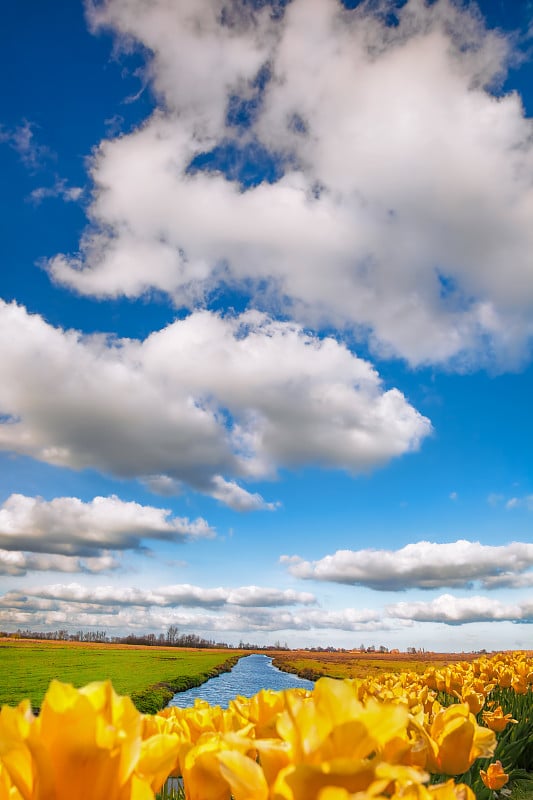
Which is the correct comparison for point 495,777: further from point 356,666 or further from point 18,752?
point 356,666

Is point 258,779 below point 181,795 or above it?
above

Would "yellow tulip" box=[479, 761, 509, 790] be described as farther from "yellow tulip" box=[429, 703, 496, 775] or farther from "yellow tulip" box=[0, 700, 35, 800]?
"yellow tulip" box=[0, 700, 35, 800]

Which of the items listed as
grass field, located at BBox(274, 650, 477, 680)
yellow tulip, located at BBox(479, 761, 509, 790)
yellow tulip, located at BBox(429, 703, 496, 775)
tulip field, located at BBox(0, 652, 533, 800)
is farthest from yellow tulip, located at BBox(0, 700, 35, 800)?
grass field, located at BBox(274, 650, 477, 680)

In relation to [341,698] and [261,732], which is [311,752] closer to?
[341,698]

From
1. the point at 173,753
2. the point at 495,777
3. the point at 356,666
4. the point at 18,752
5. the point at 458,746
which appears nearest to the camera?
the point at 18,752

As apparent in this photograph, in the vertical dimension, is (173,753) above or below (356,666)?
above

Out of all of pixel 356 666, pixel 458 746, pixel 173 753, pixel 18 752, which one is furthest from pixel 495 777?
pixel 356 666

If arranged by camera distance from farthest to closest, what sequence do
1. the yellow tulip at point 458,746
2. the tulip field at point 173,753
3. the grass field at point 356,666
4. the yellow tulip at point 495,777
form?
the grass field at point 356,666 < the yellow tulip at point 495,777 < the yellow tulip at point 458,746 < the tulip field at point 173,753

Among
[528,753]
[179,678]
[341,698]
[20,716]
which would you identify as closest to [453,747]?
[341,698]

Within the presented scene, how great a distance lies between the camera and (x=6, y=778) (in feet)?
4.33

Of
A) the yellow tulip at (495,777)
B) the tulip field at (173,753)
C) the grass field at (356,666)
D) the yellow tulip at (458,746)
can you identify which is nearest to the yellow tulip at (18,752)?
the tulip field at (173,753)

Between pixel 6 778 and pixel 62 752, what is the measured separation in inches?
13.2

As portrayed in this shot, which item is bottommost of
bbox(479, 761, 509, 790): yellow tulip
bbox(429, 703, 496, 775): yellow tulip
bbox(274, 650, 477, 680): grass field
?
bbox(274, 650, 477, 680): grass field

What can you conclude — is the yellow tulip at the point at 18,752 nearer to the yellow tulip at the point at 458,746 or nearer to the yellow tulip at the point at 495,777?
the yellow tulip at the point at 458,746
